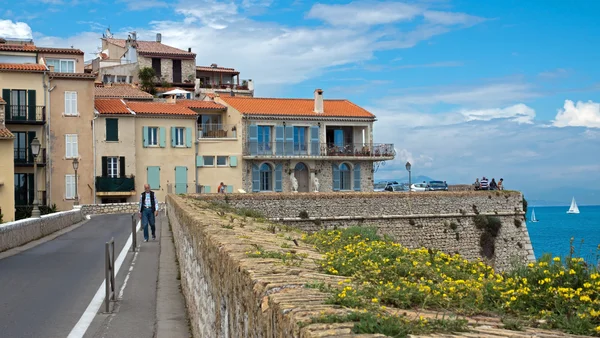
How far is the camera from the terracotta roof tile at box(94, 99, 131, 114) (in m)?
57.9

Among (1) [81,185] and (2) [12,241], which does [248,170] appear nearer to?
(1) [81,185]

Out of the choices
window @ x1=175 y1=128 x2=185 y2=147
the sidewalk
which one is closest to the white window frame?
window @ x1=175 y1=128 x2=185 y2=147

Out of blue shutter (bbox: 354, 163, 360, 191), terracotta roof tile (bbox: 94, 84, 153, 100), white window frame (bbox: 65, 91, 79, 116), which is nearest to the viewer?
white window frame (bbox: 65, 91, 79, 116)

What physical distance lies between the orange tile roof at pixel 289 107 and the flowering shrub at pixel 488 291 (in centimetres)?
5579

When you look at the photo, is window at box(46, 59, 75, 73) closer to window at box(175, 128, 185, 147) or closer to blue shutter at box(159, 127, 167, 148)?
blue shutter at box(159, 127, 167, 148)

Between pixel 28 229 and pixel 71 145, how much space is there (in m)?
32.5

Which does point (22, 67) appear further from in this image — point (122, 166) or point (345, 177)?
point (345, 177)

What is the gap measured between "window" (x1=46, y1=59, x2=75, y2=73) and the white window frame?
16.7 ft

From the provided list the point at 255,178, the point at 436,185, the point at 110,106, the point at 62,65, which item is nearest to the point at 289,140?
the point at 255,178

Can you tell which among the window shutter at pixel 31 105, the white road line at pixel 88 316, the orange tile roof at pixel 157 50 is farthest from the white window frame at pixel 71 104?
the white road line at pixel 88 316

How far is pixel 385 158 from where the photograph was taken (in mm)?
65000

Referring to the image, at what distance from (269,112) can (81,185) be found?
646 inches

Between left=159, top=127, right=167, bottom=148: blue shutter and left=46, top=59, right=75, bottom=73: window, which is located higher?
left=46, top=59, right=75, bottom=73: window

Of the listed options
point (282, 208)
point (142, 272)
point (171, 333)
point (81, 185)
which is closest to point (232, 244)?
point (171, 333)
